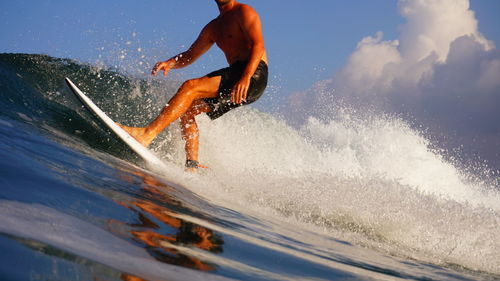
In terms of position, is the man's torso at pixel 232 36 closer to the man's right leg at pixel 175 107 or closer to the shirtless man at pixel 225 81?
the shirtless man at pixel 225 81

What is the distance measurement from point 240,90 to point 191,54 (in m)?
1.29

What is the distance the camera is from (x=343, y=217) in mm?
4336

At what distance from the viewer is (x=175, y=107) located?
4.65 meters

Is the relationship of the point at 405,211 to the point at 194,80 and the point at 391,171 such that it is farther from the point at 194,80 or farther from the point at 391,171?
the point at 391,171

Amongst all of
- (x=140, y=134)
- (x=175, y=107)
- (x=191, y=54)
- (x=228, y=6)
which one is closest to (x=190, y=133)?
(x=175, y=107)

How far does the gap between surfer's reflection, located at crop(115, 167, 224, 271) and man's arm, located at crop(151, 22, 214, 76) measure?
2972 mm

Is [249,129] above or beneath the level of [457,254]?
above

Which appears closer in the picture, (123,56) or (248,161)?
(248,161)

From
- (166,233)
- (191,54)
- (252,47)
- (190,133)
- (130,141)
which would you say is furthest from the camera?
(191,54)

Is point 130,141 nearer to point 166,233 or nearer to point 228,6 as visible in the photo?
point 228,6

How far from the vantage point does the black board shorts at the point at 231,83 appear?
4.86 metres

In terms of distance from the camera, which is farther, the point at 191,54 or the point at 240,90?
the point at 191,54

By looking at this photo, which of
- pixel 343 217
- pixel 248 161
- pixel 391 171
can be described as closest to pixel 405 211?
pixel 343 217

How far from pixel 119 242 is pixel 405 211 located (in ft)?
11.8
